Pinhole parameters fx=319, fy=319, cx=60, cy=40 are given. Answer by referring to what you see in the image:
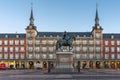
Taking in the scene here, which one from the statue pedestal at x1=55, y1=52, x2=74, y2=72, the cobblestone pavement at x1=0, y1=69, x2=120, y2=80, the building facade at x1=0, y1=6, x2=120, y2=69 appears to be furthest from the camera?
the building facade at x1=0, y1=6, x2=120, y2=69

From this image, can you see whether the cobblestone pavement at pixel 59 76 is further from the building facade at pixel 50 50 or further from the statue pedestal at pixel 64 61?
the building facade at pixel 50 50

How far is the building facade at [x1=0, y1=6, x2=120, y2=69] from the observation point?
479 feet

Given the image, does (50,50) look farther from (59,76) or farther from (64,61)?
(59,76)

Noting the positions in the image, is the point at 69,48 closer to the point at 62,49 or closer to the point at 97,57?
the point at 62,49

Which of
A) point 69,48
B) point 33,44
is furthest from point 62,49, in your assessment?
point 33,44

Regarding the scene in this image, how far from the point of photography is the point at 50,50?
147875 millimetres

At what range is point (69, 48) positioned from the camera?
63781mm

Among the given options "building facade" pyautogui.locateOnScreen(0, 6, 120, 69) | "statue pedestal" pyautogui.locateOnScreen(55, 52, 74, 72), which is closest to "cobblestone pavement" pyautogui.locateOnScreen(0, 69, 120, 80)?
"statue pedestal" pyautogui.locateOnScreen(55, 52, 74, 72)

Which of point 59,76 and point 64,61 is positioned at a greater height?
point 64,61

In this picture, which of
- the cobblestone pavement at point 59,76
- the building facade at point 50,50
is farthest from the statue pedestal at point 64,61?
the building facade at point 50,50

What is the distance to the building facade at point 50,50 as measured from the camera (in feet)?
479

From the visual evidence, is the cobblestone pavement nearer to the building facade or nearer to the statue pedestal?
the statue pedestal

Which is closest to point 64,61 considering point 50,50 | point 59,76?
point 59,76

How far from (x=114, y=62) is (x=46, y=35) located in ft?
112
